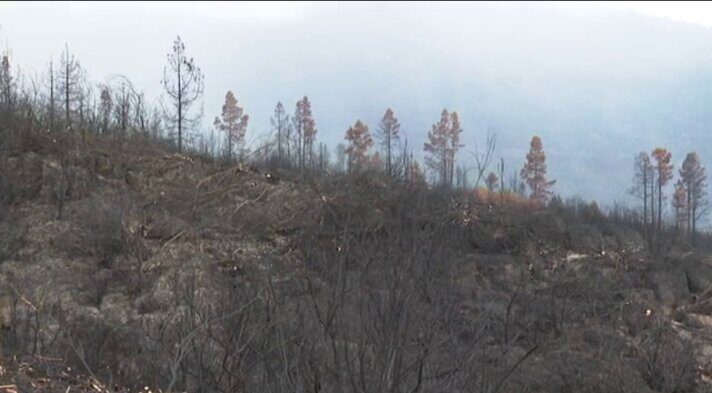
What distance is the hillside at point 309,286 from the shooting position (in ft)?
18.2

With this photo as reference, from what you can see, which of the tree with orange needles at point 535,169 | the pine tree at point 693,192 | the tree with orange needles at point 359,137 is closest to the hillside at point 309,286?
the pine tree at point 693,192

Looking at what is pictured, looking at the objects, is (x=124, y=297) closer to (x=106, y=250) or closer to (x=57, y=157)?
(x=106, y=250)

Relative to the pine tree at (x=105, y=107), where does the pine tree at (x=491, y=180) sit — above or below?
below

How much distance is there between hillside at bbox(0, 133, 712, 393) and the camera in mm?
5547

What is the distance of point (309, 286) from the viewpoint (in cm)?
580

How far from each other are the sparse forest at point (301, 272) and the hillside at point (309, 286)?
1.5 inches

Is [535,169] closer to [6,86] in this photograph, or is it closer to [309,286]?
[6,86]

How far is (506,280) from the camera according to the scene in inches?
810

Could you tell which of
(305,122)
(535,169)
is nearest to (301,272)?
(305,122)

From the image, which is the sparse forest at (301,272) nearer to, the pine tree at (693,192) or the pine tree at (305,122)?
the pine tree at (693,192)

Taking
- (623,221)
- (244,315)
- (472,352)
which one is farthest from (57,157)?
(623,221)

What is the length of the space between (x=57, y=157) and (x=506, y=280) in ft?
44.1

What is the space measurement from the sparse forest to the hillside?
1.5 inches

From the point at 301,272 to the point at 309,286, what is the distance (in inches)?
31.6
